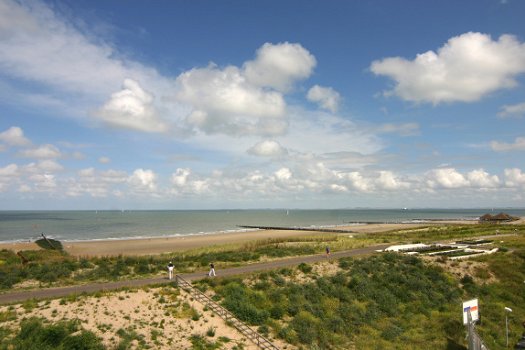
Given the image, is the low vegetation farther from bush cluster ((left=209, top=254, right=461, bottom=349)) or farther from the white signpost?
the white signpost

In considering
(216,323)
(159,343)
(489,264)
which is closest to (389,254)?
(489,264)

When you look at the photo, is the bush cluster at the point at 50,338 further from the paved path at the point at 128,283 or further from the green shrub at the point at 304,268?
the green shrub at the point at 304,268

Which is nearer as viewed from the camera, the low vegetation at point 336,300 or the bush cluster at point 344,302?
the low vegetation at point 336,300

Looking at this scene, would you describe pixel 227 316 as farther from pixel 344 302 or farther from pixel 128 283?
pixel 344 302

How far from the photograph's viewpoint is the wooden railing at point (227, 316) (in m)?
20.3

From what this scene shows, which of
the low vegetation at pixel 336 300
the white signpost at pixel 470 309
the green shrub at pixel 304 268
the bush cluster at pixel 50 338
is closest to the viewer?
the bush cluster at pixel 50 338

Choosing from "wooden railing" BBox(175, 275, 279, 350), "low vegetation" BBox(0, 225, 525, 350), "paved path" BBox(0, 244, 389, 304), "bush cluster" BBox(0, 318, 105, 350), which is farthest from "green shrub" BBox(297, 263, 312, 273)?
Result: "bush cluster" BBox(0, 318, 105, 350)

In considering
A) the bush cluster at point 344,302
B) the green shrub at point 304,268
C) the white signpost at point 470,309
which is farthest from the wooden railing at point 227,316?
the white signpost at point 470,309

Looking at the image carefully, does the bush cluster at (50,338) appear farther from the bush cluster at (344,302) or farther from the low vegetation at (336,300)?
the bush cluster at (344,302)

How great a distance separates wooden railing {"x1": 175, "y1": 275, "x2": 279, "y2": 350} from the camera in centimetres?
2033

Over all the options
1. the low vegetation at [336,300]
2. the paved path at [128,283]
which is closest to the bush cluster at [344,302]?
the low vegetation at [336,300]

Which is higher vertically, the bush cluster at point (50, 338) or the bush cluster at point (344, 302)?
the bush cluster at point (50, 338)

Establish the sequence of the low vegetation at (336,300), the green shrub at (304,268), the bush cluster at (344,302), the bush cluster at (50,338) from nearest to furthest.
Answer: the bush cluster at (50,338)
the low vegetation at (336,300)
the bush cluster at (344,302)
the green shrub at (304,268)

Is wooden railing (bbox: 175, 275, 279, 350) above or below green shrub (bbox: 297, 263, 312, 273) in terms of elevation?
below
